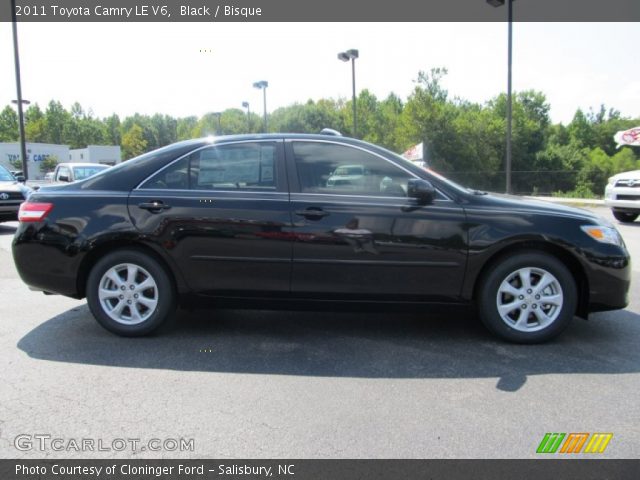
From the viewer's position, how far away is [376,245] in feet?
13.5

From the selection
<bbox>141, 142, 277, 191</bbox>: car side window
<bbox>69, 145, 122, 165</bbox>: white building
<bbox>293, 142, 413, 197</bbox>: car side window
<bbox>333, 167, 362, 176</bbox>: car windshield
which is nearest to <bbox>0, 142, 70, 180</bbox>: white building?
<bbox>69, 145, 122, 165</bbox>: white building

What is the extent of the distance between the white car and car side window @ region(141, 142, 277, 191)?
10.8 meters

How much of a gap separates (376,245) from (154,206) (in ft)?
5.88

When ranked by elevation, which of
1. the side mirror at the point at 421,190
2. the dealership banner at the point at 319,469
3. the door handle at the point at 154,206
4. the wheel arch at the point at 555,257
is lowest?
the dealership banner at the point at 319,469

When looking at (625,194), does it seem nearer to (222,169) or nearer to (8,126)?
(222,169)

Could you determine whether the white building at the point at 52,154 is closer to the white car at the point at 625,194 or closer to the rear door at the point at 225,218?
the white car at the point at 625,194

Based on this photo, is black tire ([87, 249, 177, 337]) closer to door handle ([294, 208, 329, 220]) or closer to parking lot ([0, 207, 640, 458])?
parking lot ([0, 207, 640, 458])

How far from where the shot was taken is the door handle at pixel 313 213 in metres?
4.13

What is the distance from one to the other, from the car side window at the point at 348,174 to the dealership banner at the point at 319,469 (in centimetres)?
219

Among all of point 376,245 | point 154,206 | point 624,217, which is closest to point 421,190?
point 376,245

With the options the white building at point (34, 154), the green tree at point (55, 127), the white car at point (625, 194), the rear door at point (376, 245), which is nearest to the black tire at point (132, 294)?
the rear door at point (376, 245)

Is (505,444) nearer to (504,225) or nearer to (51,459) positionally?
(504,225)

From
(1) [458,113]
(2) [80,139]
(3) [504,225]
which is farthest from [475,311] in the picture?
(2) [80,139]

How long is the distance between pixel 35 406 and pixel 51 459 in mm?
657
